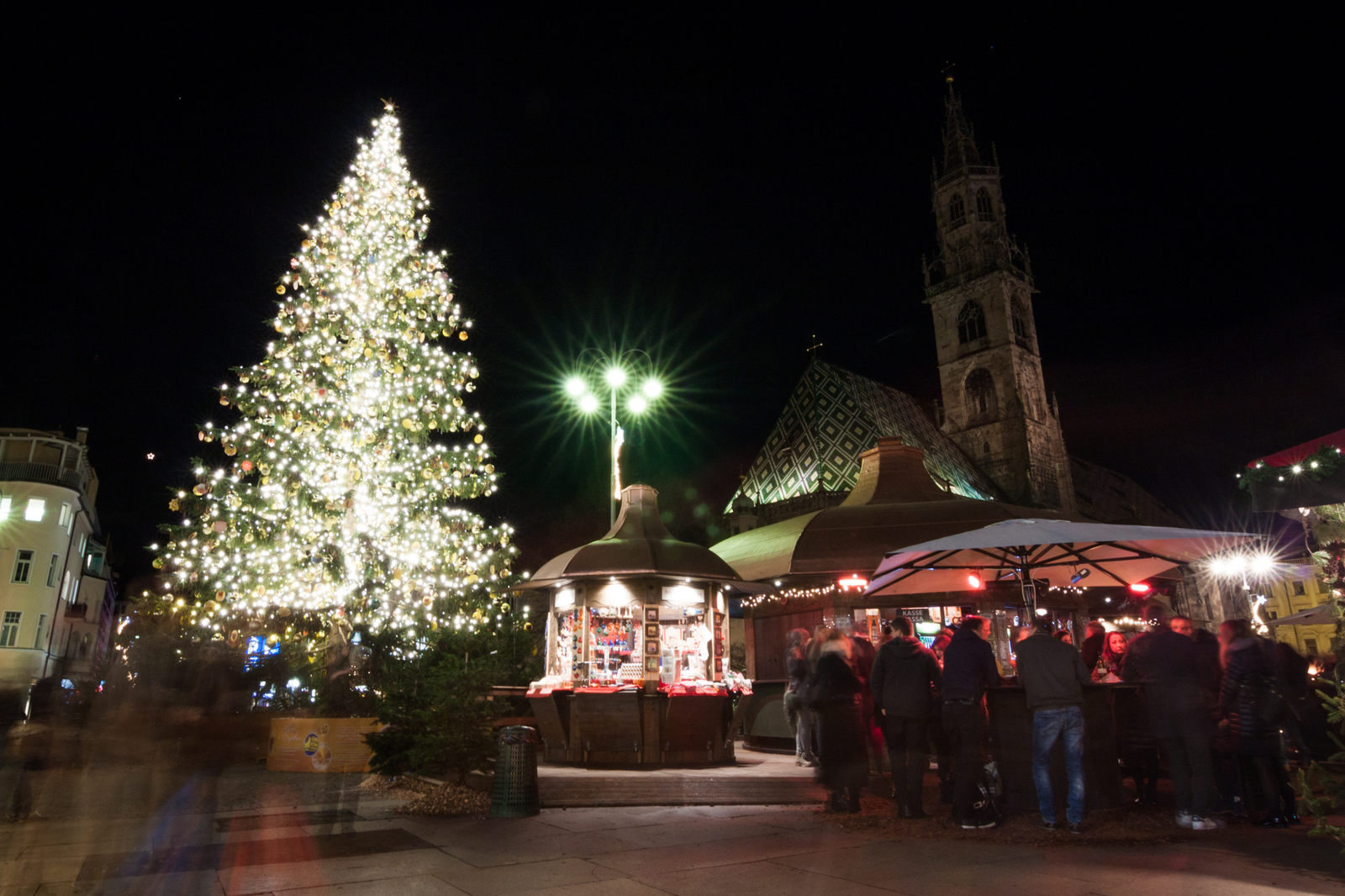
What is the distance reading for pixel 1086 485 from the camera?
67.6m

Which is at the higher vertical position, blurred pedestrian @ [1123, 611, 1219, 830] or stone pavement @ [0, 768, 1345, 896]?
blurred pedestrian @ [1123, 611, 1219, 830]

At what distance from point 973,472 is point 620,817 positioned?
44409mm

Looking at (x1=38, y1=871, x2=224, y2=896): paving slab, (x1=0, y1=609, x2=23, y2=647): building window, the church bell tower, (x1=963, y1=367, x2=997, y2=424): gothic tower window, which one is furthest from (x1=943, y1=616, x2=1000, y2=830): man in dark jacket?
(x1=963, y1=367, x2=997, y2=424): gothic tower window

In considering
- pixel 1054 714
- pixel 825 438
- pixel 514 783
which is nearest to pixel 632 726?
pixel 514 783

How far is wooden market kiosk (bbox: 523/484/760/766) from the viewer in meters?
11.8

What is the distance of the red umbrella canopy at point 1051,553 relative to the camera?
Answer: 8633 mm

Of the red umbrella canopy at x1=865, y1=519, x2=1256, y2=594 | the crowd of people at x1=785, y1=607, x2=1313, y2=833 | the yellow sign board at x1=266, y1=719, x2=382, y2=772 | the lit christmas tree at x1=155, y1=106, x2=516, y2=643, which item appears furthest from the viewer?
the lit christmas tree at x1=155, y1=106, x2=516, y2=643

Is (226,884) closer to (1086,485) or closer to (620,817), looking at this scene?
(620,817)

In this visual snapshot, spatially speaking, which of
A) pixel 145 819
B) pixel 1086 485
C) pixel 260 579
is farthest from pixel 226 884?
pixel 1086 485

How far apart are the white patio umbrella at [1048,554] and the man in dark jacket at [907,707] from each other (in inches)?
57.2

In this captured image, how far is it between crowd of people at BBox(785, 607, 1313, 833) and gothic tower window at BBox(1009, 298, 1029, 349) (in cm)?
4899

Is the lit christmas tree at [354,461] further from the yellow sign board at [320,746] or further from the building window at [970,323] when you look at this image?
the building window at [970,323]

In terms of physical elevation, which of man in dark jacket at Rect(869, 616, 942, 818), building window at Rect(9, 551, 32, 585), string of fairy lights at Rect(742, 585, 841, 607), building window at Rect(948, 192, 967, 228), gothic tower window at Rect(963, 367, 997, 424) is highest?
building window at Rect(948, 192, 967, 228)

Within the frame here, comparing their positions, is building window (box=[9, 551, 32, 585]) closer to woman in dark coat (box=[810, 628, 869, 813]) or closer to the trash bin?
the trash bin
